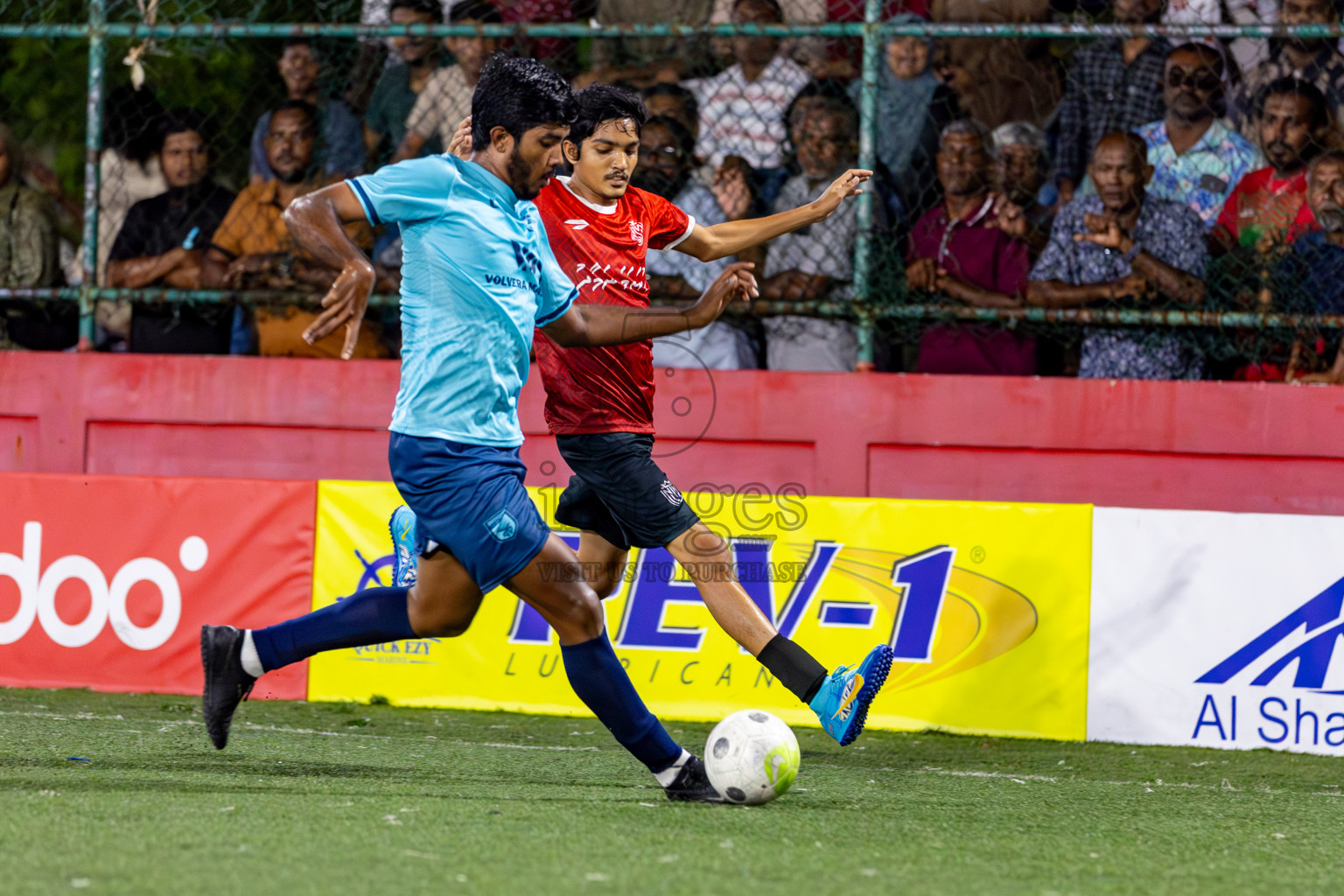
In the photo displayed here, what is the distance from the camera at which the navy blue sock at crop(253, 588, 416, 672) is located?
418cm

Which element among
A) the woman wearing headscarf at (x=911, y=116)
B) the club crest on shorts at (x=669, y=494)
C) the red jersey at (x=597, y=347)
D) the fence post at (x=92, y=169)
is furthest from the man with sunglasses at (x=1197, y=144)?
the fence post at (x=92, y=169)

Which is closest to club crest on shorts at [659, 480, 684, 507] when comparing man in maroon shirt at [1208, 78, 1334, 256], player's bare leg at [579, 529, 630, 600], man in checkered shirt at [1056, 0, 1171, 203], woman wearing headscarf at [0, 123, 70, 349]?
player's bare leg at [579, 529, 630, 600]

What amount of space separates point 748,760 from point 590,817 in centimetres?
52

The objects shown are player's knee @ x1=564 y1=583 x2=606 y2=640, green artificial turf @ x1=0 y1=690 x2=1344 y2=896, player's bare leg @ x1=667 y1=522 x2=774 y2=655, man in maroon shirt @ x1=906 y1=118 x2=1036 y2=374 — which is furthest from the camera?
man in maroon shirt @ x1=906 y1=118 x2=1036 y2=374

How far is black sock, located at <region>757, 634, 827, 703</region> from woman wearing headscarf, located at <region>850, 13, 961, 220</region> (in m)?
3.46

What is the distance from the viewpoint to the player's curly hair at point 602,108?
16.1 ft

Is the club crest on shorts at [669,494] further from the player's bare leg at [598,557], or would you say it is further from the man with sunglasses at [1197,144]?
the man with sunglasses at [1197,144]

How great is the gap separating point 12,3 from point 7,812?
22.3ft

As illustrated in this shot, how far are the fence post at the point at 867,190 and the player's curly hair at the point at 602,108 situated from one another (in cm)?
254

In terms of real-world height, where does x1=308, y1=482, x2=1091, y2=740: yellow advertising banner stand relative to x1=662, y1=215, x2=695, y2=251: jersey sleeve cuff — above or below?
below

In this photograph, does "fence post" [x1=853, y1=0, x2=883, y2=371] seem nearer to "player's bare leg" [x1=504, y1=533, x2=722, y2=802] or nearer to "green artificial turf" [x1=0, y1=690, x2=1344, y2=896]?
"green artificial turf" [x1=0, y1=690, x2=1344, y2=896]

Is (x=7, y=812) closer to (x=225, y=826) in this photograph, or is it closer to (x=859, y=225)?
(x=225, y=826)

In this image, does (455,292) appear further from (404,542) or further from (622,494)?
(404,542)

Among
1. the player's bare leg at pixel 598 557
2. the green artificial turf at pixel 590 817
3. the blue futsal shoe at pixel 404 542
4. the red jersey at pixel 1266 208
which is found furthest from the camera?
the red jersey at pixel 1266 208
